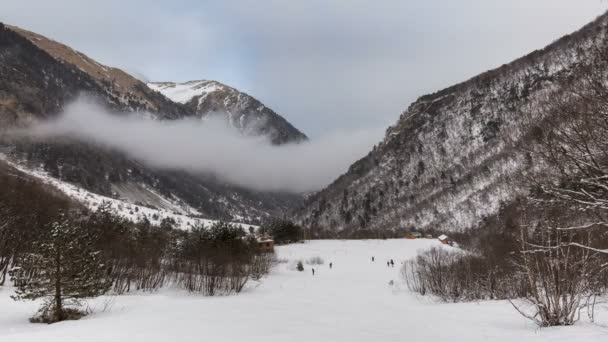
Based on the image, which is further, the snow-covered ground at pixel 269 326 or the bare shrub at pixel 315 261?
the bare shrub at pixel 315 261

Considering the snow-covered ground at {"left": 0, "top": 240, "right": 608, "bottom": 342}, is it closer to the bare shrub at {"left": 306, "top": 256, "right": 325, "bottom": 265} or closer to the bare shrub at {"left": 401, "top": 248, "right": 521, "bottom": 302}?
the bare shrub at {"left": 401, "top": 248, "right": 521, "bottom": 302}

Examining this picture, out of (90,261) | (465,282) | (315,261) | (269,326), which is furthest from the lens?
(315,261)

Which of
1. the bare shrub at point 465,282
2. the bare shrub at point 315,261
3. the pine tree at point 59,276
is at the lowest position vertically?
the bare shrub at point 315,261

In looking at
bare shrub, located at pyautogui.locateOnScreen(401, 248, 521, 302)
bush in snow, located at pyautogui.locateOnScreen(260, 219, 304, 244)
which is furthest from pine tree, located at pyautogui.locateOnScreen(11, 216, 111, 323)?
bush in snow, located at pyautogui.locateOnScreen(260, 219, 304, 244)

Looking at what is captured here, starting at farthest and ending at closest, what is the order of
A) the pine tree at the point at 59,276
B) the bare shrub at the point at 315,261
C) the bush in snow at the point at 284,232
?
1. the bush in snow at the point at 284,232
2. the bare shrub at the point at 315,261
3. the pine tree at the point at 59,276

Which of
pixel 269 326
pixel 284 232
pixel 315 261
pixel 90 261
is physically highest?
pixel 284 232

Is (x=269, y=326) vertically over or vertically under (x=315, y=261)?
over

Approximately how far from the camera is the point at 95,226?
47.4 meters

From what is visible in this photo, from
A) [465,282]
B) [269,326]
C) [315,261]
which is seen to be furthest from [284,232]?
[269,326]

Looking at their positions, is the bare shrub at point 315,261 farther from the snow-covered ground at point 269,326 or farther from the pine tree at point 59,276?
the pine tree at point 59,276

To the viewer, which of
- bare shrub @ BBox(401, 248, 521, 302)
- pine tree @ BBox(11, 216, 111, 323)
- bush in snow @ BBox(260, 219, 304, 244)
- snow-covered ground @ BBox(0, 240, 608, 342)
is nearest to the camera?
snow-covered ground @ BBox(0, 240, 608, 342)

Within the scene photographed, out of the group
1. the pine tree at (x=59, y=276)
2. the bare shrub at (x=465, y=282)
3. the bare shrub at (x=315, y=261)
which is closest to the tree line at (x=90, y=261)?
the pine tree at (x=59, y=276)

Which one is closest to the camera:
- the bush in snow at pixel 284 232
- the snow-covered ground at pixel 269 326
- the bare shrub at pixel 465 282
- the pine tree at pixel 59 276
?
the snow-covered ground at pixel 269 326

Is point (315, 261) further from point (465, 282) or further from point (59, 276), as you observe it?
point (59, 276)
